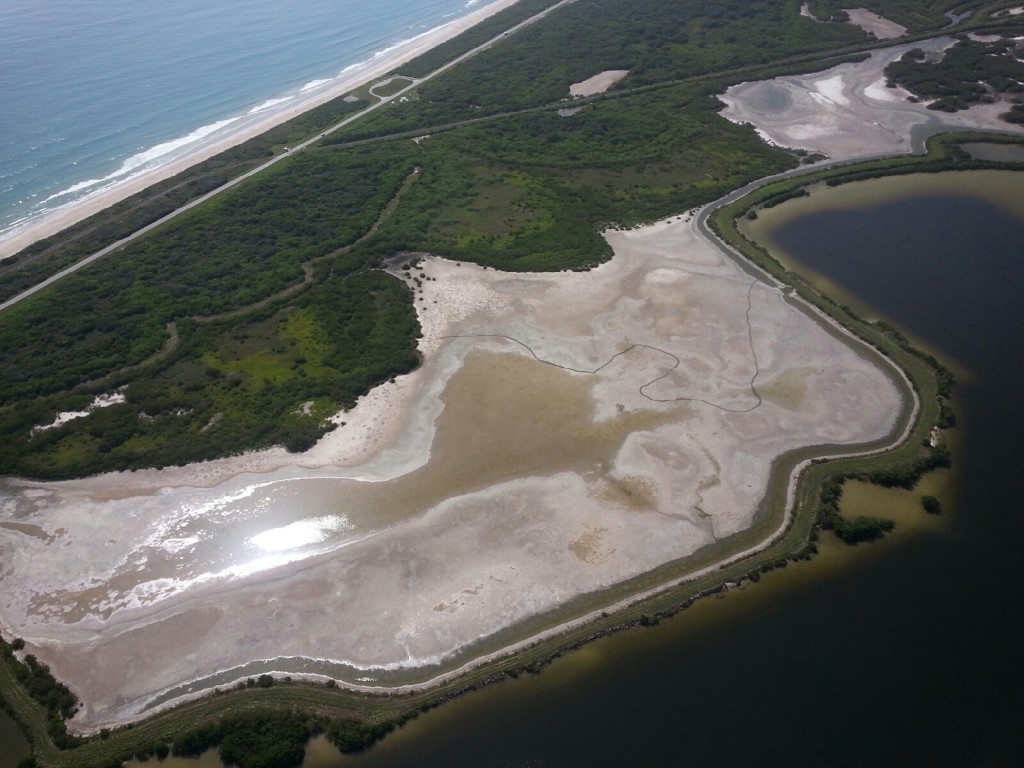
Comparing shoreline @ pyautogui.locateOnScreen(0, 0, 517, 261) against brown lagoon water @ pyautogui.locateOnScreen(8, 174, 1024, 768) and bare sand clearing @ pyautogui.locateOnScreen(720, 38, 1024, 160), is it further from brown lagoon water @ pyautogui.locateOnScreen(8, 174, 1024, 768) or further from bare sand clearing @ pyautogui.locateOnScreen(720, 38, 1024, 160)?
brown lagoon water @ pyautogui.locateOnScreen(8, 174, 1024, 768)

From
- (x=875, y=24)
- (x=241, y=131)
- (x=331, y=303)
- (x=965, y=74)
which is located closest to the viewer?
(x=331, y=303)

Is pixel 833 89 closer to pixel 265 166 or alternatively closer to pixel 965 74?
pixel 965 74

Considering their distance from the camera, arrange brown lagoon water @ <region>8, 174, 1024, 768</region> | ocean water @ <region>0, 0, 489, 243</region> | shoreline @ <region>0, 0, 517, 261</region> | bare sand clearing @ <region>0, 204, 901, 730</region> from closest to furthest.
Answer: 1. brown lagoon water @ <region>8, 174, 1024, 768</region>
2. bare sand clearing @ <region>0, 204, 901, 730</region>
3. shoreline @ <region>0, 0, 517, 261</region>
4. ocean water @ <region>0, 0, 489, 243</region>

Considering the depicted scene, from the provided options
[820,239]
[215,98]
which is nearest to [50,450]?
[820,239]

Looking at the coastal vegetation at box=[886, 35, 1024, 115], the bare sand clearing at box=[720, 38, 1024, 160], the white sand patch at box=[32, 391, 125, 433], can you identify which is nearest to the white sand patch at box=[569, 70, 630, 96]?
the bare sand clearing at box=[720, 38, 1024, 160]

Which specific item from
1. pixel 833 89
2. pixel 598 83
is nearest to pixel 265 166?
pixel 598 83
